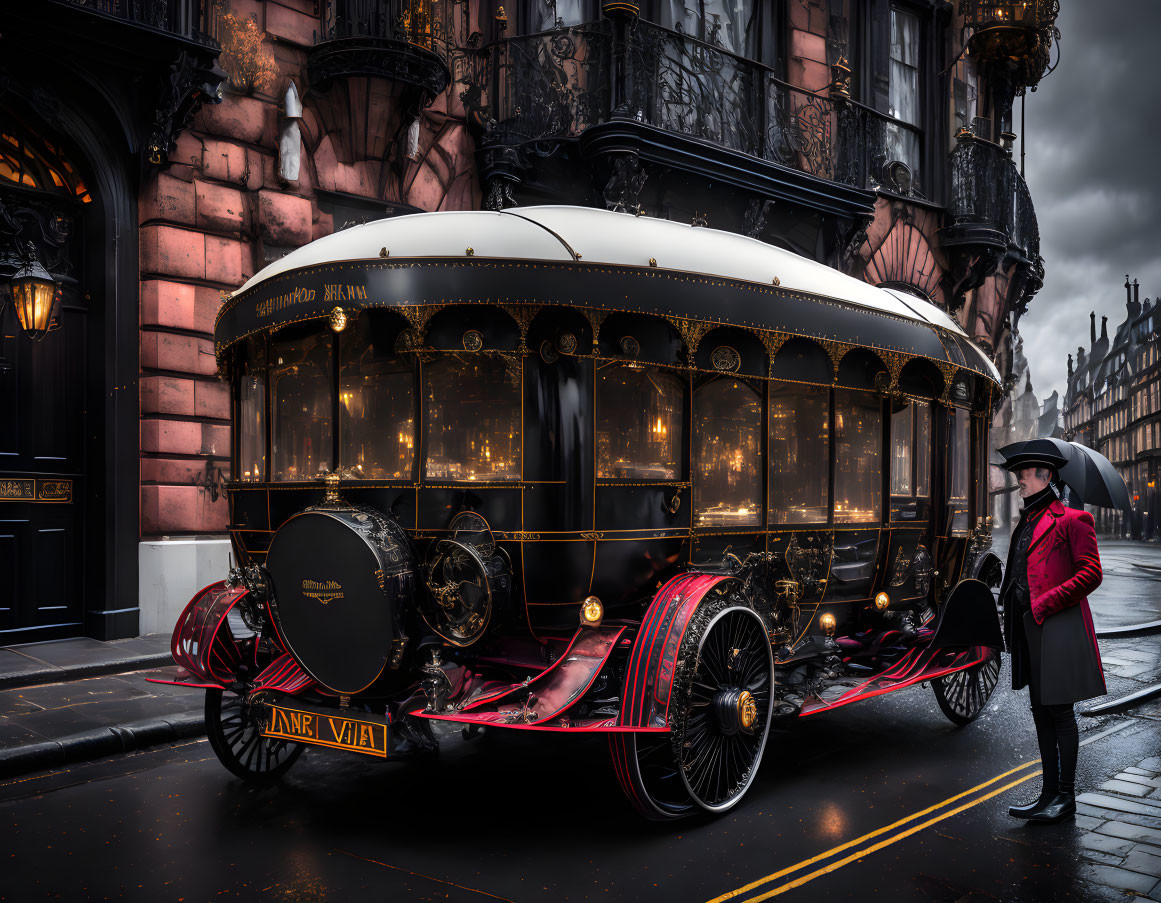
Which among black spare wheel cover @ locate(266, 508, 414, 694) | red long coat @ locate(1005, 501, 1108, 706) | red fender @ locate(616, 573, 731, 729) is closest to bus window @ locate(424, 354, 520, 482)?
black spare wheel cover @ locate(266, 508, 414, 694)

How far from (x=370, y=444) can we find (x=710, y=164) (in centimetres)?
981

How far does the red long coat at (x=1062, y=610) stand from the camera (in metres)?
5.34

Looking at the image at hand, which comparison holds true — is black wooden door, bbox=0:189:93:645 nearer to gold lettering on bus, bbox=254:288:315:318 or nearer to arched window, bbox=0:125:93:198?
arched window, bbox=0:125:93:198

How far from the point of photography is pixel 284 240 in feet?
38.7

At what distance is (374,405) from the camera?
564cm

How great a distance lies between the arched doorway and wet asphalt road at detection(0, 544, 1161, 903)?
421cm

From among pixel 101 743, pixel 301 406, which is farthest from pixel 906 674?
pixel 101 743

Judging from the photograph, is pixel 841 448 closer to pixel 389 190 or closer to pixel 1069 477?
pixel 1069 477

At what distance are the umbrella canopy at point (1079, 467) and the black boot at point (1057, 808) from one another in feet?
5.49

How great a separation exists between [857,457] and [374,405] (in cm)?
348

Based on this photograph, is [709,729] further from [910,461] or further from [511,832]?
[910,461]

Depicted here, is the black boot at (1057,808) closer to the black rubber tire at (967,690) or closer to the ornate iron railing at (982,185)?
the black rubber tire at (967,690)

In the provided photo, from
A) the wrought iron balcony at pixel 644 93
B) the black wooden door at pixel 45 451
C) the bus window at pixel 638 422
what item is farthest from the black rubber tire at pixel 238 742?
the wrought iron balcony at pixel 644 93

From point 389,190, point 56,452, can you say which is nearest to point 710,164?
point 389,190
